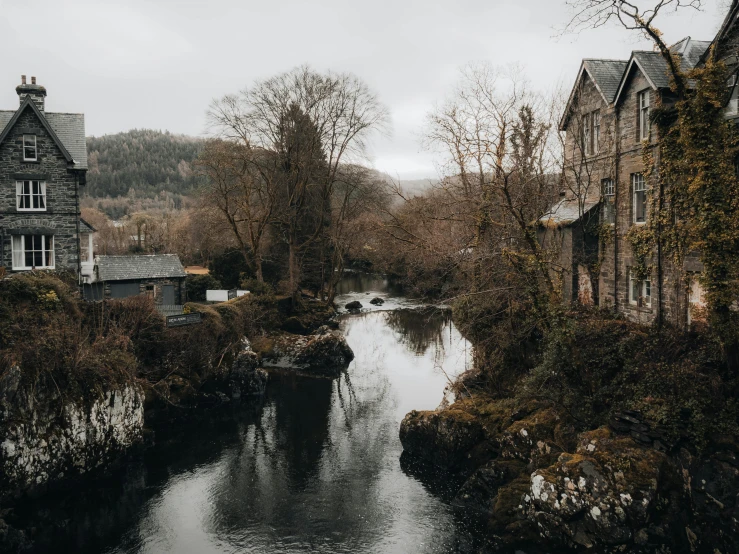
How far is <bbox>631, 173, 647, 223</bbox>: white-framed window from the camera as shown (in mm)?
20078

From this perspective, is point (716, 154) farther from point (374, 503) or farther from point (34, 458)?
point (34, 458)

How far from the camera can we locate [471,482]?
16266 mm

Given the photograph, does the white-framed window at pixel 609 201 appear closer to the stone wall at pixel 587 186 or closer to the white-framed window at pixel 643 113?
the stone wall at pixel 587 186

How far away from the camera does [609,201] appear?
2203 centimetres

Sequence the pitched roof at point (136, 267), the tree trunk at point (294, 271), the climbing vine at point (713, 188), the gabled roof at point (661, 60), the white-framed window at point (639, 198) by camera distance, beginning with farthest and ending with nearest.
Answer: the tree trunk at point (294, 271)
the pitched roof at point (136, 267)
the white-framed window at point (639, 198)
the gabled roof at point (661, 60)
the climbing vine at point (713, 188)

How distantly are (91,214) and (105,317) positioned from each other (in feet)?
159

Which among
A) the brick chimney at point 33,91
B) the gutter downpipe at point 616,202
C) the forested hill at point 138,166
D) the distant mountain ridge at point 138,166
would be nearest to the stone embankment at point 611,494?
the gutter downpipe at point 616,202

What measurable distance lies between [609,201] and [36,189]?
979 inches

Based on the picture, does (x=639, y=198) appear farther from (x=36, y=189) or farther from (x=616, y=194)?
(x=36, y=189)

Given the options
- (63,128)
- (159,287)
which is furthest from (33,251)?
(159,287)

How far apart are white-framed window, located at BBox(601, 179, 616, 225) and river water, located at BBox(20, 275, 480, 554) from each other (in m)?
10.1

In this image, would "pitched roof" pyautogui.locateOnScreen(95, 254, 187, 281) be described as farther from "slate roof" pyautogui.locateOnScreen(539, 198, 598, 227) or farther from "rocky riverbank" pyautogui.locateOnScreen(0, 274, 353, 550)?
"slate roof" pyautogui.locateOnScreen(539, 198, 598, 227)

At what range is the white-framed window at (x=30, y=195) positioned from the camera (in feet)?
84.2

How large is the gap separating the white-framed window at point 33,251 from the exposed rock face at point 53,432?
10.9m
